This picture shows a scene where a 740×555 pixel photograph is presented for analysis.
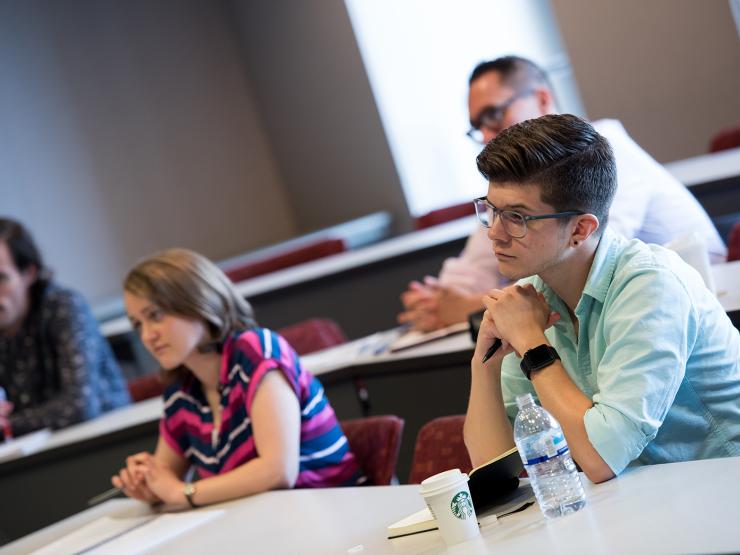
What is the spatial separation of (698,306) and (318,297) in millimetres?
3350

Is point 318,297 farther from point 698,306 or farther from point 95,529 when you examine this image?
point 698,306

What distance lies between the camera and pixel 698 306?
1.53 metres

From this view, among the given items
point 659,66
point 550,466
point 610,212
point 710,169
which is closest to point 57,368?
point 610,212

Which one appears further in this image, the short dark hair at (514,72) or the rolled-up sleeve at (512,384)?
the short dark hair at (514,72)

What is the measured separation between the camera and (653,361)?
57.5 inches

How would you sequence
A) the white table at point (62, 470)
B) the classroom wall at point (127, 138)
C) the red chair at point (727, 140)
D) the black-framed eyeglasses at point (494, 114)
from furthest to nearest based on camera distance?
the classroom wall at point (127, 138)
the red chair at point (727, 140)
the white table at point (62, 470)
the black-framed eyeglasses at point (494, 114)

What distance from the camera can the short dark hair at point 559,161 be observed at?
5.20 feet

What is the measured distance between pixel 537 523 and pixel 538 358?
0.98 feet

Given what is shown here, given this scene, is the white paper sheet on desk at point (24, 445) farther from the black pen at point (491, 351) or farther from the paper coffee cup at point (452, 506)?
the paper coffee cup at point (452, 506)

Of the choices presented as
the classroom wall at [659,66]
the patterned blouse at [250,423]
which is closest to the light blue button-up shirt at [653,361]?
the patterned blouse at [250,423]

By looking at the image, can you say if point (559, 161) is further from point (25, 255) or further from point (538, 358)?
point (25, 255)

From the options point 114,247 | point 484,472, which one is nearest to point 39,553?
point 484,472

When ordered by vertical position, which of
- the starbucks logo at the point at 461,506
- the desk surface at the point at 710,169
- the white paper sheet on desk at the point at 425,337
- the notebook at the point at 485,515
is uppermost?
the starbucks logo at the point at 461,506

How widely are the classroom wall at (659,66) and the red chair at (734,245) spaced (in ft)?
9.39
